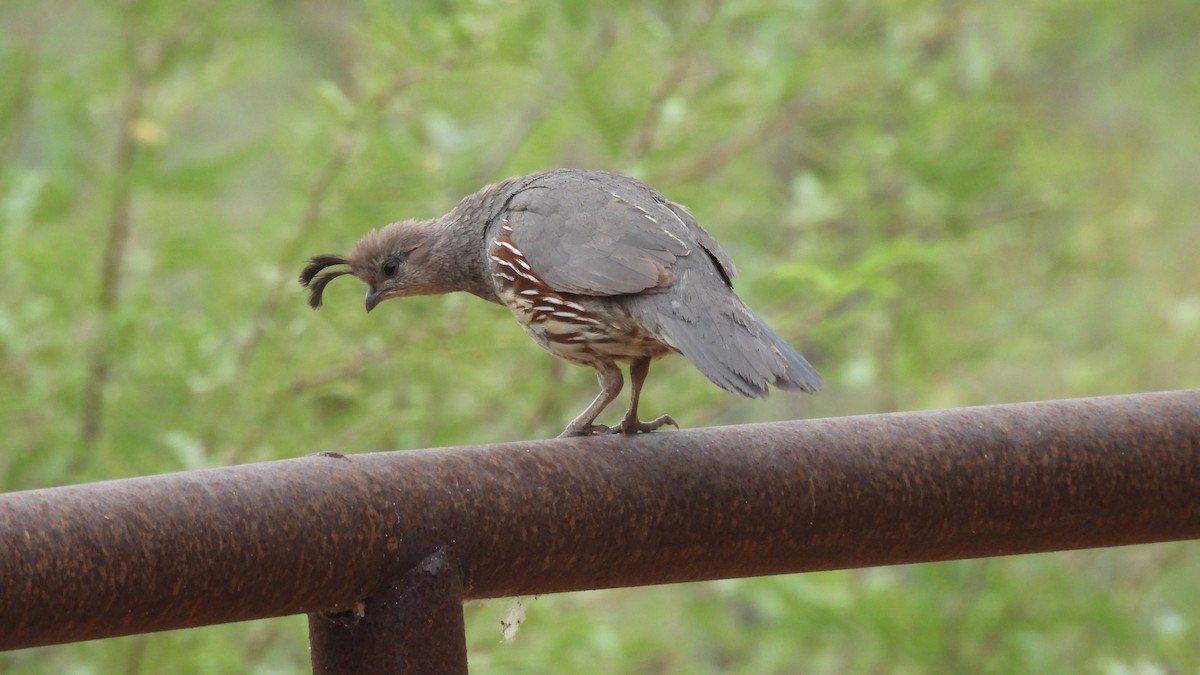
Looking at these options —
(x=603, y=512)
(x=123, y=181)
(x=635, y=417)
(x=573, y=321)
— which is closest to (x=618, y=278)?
(x=573, y=321)

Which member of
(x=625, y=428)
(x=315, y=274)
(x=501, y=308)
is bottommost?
(x=625, y=428)

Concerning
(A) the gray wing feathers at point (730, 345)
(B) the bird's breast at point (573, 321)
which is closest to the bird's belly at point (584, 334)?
(B) the bird's breast at point (573, 321)

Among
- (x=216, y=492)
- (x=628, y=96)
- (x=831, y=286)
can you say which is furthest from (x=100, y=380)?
(x=216, y=492)

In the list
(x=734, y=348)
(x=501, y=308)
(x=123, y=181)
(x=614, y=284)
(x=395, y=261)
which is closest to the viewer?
(x=734, y=348)

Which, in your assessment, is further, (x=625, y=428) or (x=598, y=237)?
(x=598, y=237)

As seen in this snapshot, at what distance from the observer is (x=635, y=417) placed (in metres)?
3.38

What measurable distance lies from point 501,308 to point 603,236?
4.55ft

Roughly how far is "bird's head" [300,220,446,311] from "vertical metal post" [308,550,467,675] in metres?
2.33

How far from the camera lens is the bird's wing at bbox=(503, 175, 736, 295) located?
353 centimetres

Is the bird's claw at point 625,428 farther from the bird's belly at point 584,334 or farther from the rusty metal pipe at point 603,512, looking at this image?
the rusty metal pipe at point 603,512

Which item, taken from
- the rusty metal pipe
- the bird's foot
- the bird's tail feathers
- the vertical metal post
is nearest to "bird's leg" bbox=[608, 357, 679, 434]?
the bird's foot

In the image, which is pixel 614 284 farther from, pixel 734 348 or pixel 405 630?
pixel 405 630

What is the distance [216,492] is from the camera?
1967 millimetres

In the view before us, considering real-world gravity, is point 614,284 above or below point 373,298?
below
